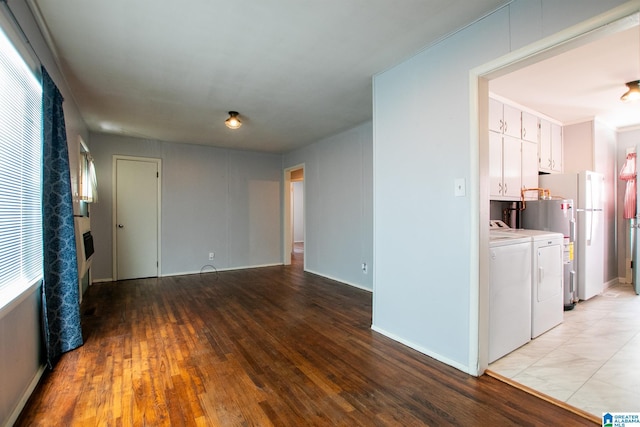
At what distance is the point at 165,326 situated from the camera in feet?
10.2

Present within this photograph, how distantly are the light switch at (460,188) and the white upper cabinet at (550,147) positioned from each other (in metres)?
2.62

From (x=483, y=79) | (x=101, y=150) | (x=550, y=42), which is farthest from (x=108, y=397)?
(x=101, y=150)

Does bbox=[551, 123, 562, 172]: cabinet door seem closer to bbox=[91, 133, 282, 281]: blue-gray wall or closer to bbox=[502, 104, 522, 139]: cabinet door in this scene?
bbox=[502, 104, 522, 139]: cabinet door

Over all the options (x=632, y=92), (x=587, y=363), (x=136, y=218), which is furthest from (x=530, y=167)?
(x=136, y=218)

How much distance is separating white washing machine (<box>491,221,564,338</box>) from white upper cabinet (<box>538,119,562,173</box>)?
1.55 m

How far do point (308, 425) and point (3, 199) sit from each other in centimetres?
209

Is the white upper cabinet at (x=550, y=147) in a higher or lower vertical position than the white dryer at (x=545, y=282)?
higher

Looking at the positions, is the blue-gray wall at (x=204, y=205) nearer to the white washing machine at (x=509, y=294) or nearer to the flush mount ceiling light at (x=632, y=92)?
the white washing machine at (x=509, y=294)

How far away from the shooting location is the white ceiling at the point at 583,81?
8.10ft

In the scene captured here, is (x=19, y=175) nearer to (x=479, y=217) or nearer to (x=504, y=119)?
(x=479, y=217)

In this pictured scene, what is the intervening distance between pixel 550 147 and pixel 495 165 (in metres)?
1.60

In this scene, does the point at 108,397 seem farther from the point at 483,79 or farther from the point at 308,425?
the point at 483,79

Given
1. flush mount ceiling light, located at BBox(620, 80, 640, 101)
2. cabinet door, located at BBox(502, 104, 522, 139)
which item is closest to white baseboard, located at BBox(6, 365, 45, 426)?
cabinet door, located at BBox(502, 104, 522, 139)

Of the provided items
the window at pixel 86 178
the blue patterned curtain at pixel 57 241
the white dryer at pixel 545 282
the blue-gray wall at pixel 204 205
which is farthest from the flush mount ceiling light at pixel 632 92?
the window at pixel 86 178
